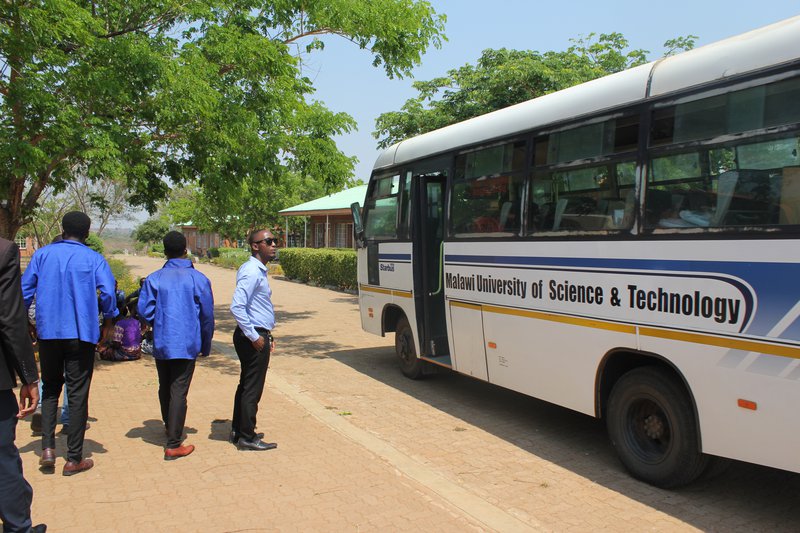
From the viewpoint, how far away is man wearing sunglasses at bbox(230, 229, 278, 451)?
537cm

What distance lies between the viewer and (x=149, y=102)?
8.73m

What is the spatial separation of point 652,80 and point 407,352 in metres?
5.14

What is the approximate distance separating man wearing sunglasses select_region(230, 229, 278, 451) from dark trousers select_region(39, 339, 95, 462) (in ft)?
4.01

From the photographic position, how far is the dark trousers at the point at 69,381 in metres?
4.89

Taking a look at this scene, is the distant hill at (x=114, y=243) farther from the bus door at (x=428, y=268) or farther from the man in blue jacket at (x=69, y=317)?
the man in blue jacket at (x=69, y=317)

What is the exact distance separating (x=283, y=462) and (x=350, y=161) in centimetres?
880

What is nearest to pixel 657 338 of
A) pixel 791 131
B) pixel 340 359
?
pixel 791 131

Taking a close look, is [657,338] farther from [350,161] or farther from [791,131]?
[350,161]

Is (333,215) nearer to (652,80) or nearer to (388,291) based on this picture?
(388,291)

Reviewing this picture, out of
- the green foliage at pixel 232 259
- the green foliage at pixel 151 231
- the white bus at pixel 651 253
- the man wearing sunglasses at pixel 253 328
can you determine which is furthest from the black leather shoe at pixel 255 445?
the green foliage at pixel 151 231

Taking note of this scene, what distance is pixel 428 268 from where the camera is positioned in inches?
321

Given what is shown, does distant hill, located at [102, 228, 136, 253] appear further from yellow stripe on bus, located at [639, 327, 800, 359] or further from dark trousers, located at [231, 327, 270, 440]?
yellow stripe on bus, located at [639, 327, 800, 359]

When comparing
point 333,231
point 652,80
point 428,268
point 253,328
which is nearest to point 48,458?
point 253,328

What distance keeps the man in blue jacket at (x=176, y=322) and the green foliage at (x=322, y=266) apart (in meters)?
15.6
